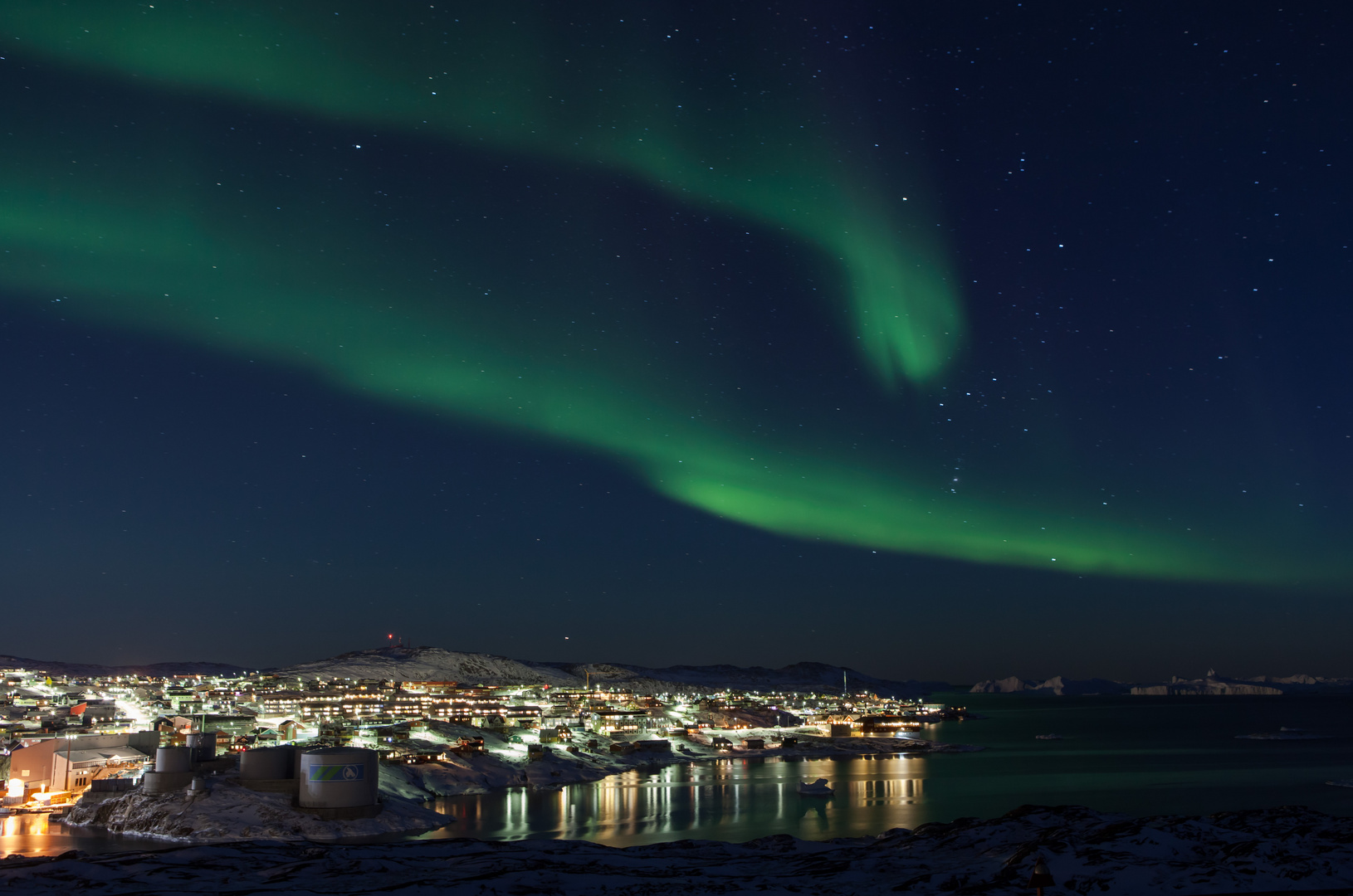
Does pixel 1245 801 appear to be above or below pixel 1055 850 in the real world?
below

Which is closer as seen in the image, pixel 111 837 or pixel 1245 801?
pixel 111 837

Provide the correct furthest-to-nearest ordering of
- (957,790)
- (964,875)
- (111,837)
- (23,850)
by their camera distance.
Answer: (957,790)
(111,837)
(23,850)
(964,875)

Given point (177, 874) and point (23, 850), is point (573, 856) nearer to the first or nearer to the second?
point (177, 874)

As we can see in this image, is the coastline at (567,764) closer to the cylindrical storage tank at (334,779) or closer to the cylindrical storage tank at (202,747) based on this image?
the cylindrical storage tank at (334,779)

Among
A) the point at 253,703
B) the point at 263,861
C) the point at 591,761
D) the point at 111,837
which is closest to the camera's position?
the point at 263,861

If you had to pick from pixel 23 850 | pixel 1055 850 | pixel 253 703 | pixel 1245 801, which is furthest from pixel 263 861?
pixel 253 703

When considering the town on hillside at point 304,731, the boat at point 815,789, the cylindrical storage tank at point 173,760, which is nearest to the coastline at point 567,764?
the town on hillside at point 304,731
